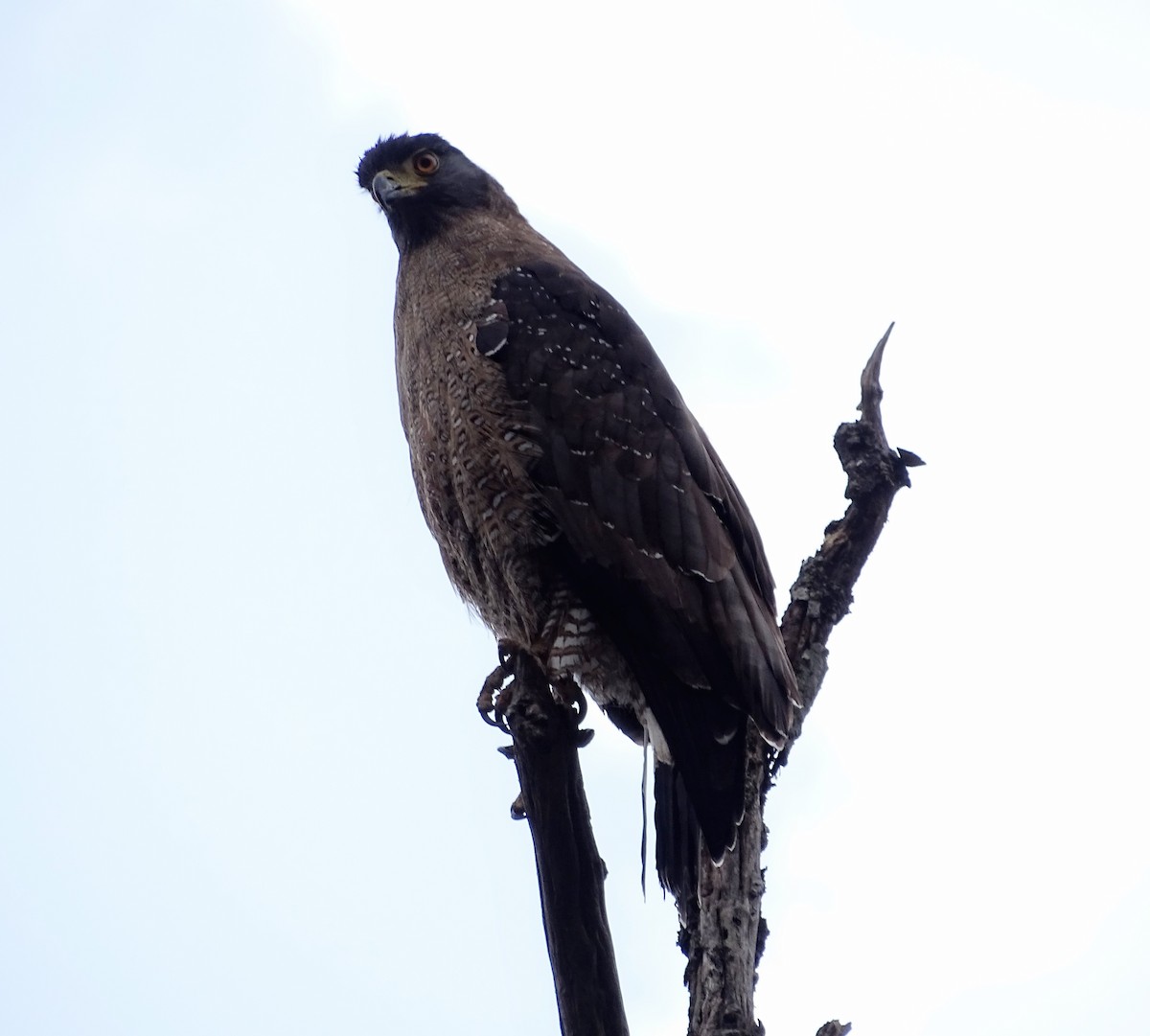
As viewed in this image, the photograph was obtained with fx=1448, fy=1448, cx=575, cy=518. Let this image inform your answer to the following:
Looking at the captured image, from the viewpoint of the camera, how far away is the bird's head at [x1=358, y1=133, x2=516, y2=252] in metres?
5.81

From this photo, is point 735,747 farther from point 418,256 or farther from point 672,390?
point 418,256

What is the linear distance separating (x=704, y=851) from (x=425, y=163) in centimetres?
318

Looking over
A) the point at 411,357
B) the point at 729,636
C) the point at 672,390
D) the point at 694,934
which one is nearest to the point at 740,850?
the point at 694,934

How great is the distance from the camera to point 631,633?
458 centimetres

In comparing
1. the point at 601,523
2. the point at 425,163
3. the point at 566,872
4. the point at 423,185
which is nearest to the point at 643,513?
the point at 601,523

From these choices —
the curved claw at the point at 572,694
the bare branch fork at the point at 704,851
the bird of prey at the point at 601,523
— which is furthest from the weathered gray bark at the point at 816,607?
the curved claw at the point at 572,694

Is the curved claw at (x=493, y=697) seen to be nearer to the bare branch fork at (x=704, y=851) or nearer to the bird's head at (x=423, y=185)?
the bare branch fork at (x=704, y=851)

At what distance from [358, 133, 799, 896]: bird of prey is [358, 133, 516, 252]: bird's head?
1.85 feet

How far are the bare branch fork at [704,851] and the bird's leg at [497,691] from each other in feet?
0.34

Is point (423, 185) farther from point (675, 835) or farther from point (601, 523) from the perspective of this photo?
point (675, 835)

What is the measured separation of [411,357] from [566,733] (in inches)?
72.3

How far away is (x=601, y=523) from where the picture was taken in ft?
15.3

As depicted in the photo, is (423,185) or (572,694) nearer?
(572,694)

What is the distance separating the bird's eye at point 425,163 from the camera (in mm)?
6039
